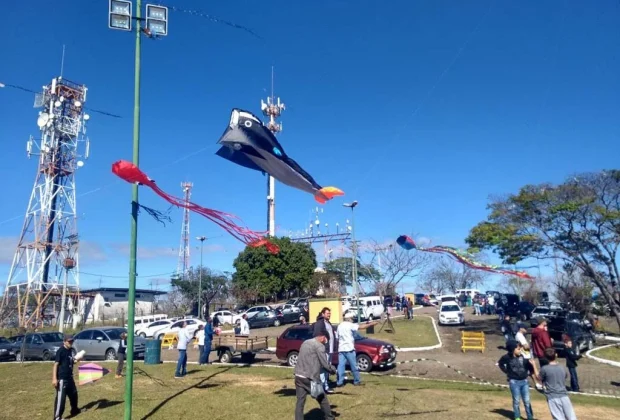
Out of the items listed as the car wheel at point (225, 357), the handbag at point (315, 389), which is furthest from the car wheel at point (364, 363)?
the handbag at point (315, 389)

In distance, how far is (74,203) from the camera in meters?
45.0

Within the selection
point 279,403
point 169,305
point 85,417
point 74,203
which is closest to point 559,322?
point 279,403

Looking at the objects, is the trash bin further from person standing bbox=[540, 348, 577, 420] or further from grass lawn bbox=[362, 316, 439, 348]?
person standing bbox=[540, 348, 577, 420]

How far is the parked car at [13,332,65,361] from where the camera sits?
21844mm

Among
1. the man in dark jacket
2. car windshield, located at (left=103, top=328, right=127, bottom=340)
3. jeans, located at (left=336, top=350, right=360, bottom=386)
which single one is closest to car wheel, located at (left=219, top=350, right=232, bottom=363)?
car windshield, located at (left=103, top=328, right=127, bottom=340)

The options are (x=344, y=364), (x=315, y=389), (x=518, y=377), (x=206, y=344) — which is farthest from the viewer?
(x=206, y=344)

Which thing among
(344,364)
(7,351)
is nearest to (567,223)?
(344,364)

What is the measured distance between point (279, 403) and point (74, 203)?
41.7 meters

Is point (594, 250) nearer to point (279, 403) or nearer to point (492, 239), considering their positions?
point (492, 239)

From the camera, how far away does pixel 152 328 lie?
31344 mm

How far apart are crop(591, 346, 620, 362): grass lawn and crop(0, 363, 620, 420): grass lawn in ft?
31.8

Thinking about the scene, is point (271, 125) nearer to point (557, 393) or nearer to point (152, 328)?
point (152, 328)

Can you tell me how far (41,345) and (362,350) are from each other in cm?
1633

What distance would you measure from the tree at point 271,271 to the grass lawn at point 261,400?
115 ft
